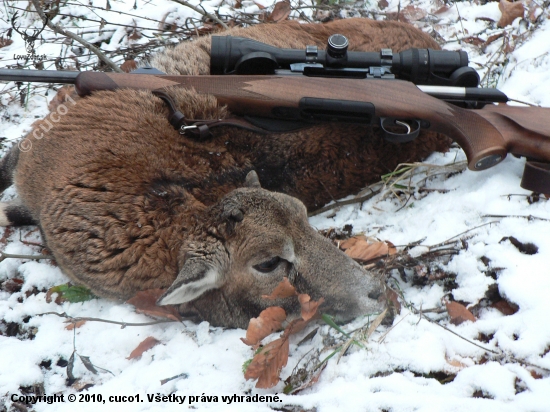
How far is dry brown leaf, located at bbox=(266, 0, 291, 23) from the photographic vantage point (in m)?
7.24

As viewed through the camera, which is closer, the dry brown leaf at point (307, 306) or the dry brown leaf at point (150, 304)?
Result: the dry brown leaf at point (307, 306)

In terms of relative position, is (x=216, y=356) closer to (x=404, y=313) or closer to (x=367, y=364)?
(x=367, y=364)

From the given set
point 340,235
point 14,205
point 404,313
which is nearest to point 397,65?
point 340,235

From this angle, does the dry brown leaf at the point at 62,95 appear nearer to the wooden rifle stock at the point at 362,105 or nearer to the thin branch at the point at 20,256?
the wooden rifle stock at the point at 362,105

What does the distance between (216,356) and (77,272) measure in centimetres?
139

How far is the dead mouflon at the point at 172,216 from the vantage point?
3838 millimetres

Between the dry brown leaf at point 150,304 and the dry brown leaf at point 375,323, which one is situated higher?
the dry brown leaf at point 375,323

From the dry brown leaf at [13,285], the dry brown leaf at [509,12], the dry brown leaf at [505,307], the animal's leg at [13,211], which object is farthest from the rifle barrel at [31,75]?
the dry brown leaf at [509,12]

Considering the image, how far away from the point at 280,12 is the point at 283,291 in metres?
4.92

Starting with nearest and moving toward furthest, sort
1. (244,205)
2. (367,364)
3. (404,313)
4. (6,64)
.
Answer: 1. (367,364)
2. (404,313)
3. (244,205)
4. (6,64)

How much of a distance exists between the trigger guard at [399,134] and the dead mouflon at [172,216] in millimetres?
1041

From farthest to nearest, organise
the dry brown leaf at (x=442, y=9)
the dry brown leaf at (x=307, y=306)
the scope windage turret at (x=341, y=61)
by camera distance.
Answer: the dry brown leaf at (x=442, y=9) < the scope windage turret at (x=341, y=61) < the dry brown leaf at (x=307, y=306)

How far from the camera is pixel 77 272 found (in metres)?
4.05

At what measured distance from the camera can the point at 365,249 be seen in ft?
13.6
